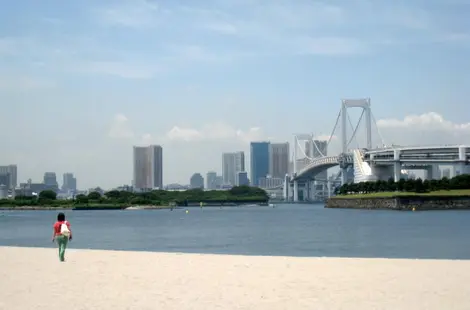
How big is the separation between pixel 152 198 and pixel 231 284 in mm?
119584

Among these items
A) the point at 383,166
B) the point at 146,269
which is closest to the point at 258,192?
the point at 383,166

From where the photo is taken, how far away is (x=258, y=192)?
466ft

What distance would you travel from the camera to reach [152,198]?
128250 mm

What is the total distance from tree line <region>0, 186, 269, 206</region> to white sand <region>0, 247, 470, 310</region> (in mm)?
100013

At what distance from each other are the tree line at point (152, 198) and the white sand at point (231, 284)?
328ft

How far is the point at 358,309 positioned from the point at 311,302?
24.2 inches

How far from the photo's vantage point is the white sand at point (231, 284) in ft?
26.2

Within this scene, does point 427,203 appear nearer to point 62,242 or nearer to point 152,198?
point 62,242

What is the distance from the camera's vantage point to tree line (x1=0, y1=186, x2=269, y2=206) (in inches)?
4596

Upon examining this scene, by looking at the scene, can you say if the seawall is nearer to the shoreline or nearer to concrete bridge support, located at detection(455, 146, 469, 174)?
the shoreline

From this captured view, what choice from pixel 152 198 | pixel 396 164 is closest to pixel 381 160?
pixel 396 164

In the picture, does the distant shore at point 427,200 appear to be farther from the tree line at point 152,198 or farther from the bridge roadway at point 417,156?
the tree line at point 152,198

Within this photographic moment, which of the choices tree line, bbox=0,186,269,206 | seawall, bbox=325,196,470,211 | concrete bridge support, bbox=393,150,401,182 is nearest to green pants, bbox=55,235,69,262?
seawall, bbox=325,196,470,211

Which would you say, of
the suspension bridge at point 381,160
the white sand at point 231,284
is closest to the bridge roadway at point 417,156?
the suspension bridge at point 381,160
